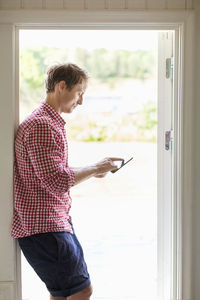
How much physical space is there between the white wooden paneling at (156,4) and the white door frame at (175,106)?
45 millimetres

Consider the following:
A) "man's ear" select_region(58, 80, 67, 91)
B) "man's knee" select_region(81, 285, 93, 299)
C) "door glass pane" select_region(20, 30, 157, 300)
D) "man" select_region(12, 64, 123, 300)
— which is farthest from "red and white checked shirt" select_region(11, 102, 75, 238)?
"door glass pane" select_region(20, 30, 157, 300)

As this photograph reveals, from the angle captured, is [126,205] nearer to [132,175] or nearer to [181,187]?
[132,175]

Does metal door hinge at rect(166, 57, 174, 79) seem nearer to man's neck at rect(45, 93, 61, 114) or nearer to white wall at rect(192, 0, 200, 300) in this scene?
white wall at rect(192, 0, 200, 300)

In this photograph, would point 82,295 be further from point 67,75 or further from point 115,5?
point 115,5

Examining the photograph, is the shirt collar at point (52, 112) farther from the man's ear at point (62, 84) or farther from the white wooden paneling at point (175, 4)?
the white wooden paneling at point (175, 4)

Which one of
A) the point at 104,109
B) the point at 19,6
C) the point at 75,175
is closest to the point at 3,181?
the point at 75,175

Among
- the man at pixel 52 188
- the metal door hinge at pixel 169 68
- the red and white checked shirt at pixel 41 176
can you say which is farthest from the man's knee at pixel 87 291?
the metal door hinge at pixel 169 68

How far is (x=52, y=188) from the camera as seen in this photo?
81.6 inches

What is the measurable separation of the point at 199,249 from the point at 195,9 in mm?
1311

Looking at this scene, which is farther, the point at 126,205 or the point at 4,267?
the point at 126,205

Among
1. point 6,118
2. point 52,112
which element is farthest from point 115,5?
point 6,118

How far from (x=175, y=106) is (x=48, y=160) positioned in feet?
2.61

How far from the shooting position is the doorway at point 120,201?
3.72 m

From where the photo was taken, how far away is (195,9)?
2324 mm
